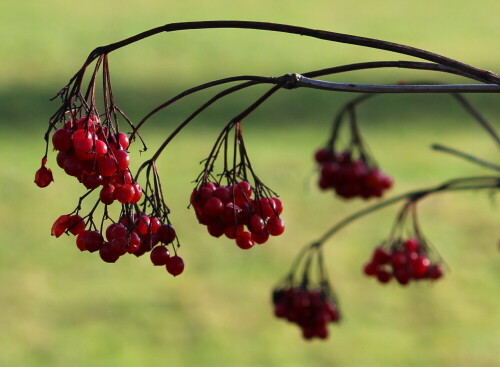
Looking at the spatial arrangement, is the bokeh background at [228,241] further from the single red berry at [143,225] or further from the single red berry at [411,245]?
the single red berry at [143,225]

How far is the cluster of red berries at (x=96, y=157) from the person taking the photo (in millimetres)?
1313

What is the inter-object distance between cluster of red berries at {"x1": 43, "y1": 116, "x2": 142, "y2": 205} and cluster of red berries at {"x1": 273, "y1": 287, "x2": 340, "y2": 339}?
1.52 metres

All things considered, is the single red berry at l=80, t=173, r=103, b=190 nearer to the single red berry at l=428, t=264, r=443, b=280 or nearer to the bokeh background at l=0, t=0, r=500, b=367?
the single red berry at l=428, t=264, r=443, b=280

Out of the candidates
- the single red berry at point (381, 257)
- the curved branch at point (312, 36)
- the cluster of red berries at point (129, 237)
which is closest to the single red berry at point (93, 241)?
the cluster of red berries at point (129, 237)

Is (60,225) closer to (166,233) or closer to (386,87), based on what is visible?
(166,233)

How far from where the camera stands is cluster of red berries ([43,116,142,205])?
51.7 inches

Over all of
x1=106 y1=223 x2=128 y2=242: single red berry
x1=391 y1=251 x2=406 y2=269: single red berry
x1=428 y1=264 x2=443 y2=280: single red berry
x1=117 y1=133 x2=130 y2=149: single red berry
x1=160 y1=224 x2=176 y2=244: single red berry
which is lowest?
x1=106 y1=223 x2=128 y2=242: single red berry

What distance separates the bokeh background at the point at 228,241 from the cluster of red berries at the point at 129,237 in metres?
4.40

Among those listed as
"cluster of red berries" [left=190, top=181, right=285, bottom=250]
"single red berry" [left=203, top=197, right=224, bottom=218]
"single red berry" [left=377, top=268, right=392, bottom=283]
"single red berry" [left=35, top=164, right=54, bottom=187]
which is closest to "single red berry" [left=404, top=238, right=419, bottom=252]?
"single red berry" [left=377, top=268, right=392, bottom=283]

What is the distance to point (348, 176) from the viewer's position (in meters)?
2.97

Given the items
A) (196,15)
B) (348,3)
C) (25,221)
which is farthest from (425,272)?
(348,3)

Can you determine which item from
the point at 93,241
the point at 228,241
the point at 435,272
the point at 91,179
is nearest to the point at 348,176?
the point at 435,272

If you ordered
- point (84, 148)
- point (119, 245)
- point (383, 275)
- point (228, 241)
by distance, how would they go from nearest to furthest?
point (84, 148) → point (119, 245) → point (383, 275) → point (228, 241)

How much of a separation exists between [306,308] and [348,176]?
1.45ft
